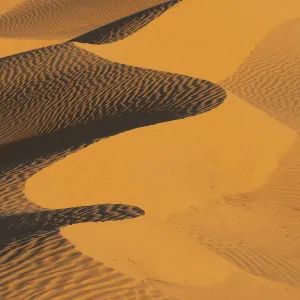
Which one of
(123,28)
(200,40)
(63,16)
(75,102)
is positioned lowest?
(63,16)

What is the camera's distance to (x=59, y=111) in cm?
1938

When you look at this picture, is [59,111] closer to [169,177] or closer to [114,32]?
[169,177]

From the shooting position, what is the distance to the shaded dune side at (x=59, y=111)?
9.53 m

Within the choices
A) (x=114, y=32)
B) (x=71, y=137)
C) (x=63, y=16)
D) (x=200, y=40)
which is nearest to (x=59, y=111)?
(x=71, y=137)

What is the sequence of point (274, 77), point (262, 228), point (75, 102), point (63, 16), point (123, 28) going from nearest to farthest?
point (262, 228)
point (75, 102)
point (274, 77)
point (123, 28)
point (63, 16)

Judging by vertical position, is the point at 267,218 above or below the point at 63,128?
below

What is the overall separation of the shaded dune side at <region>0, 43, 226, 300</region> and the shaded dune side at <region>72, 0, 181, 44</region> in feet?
11.9

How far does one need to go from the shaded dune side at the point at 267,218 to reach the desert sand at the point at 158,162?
0.04 metres

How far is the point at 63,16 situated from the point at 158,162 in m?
23.7

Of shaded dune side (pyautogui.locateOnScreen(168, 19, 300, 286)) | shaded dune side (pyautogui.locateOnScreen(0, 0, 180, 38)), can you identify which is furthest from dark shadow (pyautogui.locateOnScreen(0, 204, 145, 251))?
shaded dune side (pyautogui.locateOnScreen(0, 0, 180, 38))

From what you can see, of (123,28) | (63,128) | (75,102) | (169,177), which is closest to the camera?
(169,177)

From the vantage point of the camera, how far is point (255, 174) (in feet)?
53.3

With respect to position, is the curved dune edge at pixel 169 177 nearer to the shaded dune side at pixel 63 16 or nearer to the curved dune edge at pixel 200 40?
the curved dune edge at pixel 200 40

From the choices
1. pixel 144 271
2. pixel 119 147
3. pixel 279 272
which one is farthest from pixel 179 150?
pixel 144 271
